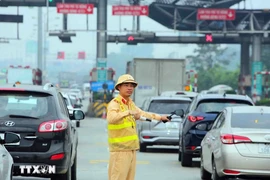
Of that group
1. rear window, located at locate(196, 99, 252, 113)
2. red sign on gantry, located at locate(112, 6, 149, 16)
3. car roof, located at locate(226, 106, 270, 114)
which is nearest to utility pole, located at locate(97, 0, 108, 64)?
red sign on gantry, located at locate(112, 6, 149, 16)

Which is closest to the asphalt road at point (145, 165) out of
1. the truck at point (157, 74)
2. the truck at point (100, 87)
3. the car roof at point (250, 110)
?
the car roof at point (250, 110)

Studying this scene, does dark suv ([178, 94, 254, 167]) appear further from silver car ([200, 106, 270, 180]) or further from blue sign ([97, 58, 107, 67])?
blue sign ([97, 58, 107, 67])

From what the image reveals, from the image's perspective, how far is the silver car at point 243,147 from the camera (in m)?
13.4

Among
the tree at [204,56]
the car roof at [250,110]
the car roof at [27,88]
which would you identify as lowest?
the tree at [204,56]

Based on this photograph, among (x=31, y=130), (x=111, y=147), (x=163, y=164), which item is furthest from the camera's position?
(x=163, y=164)

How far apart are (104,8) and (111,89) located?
5573 mm

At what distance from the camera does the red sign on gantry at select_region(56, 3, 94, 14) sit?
179 feet

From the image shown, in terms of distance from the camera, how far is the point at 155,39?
6109 cm

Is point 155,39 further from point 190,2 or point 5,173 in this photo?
point 5,173

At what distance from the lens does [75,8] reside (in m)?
55.1

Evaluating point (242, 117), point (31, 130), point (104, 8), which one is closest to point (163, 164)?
point (242, 117)

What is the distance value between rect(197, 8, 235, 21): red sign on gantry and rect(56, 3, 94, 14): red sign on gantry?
6.50 meters

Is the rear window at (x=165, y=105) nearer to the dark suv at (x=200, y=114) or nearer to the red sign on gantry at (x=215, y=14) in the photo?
the dark suv at (x=200, y=114)

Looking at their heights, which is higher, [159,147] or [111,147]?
[111,147]
